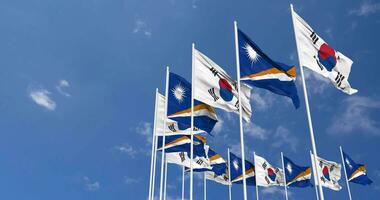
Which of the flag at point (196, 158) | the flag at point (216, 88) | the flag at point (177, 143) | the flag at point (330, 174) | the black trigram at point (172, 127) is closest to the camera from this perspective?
the flag at point (216, 88)

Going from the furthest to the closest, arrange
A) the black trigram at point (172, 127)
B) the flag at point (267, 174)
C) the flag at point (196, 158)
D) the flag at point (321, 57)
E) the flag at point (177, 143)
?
the flag at point (267, 174) → the flag at point (196, 158) → the flag at point (177, 143) → the black trigram at point (172, 127) → the flag at point (321, 57)

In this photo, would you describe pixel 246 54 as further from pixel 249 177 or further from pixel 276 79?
pixel 249 177

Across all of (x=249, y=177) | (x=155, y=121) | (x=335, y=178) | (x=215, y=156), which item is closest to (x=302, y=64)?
(x=155, y=121)

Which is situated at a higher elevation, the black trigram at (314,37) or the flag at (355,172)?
the flag at (355,172)

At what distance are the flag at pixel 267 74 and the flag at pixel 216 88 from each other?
170cm

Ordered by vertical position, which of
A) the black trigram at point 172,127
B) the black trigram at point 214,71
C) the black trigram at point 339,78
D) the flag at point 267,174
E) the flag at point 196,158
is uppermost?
the flag at point 267,174

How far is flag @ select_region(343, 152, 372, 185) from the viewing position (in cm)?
3878

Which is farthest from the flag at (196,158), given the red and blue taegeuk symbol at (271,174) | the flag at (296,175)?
the flag at (296,175)

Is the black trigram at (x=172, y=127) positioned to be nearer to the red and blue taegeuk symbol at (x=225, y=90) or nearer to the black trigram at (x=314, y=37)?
the red and blue taegeuk symbol at (x=225, y=90)

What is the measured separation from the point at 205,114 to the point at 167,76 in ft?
15.6

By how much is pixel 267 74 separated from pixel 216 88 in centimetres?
286

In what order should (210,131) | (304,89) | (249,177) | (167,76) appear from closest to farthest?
(304,89) → (210,131) → (167,76) → (249,177)

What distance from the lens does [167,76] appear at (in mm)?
22969

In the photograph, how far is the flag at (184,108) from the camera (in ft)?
63.6
